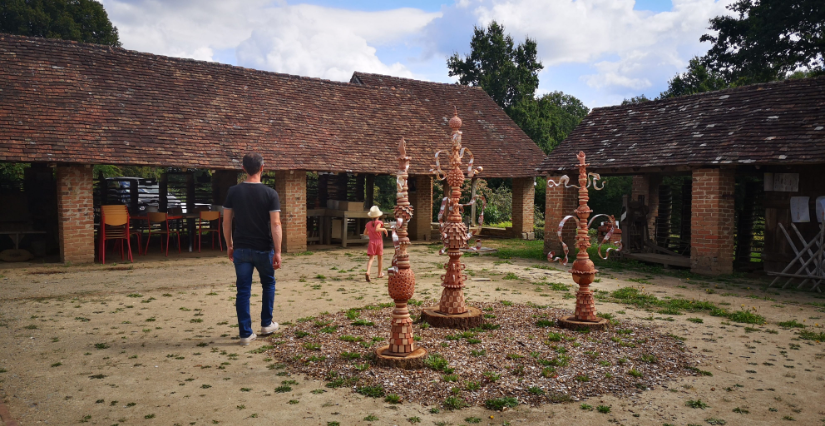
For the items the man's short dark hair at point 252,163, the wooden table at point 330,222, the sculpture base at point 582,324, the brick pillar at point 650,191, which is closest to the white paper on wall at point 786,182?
the brick pillar at point 650,191

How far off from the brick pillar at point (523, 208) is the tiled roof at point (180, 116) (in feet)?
11.9

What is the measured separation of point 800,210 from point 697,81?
21417 mm

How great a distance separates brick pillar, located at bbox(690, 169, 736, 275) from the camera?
1236 cm

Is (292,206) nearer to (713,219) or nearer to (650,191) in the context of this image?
(713,219)

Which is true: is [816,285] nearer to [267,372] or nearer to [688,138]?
[688,138]

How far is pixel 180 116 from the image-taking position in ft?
49.1

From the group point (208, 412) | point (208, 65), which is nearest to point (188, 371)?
point (208, 412)

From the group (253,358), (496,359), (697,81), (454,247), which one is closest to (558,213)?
(454,247)

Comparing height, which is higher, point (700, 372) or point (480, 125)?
point (480, 125)

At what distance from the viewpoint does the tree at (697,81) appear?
28656 millimetres

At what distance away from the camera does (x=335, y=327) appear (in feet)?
23.9

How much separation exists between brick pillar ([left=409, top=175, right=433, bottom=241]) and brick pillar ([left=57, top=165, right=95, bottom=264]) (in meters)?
10.0

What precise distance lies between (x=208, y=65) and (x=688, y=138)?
13.4m

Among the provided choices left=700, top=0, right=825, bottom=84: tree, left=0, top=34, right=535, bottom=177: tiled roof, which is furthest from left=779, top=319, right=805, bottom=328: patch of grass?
left=700, top=0, right=825, bottom=84: tree
